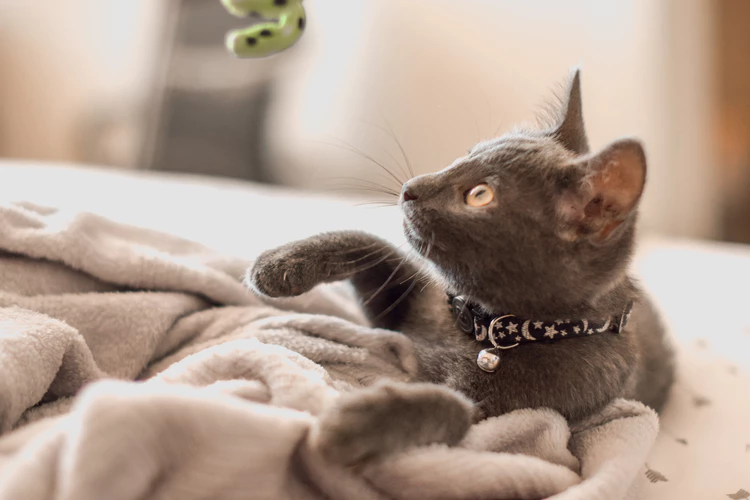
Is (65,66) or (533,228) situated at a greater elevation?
(533,228)

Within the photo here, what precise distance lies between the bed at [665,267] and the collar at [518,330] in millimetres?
207

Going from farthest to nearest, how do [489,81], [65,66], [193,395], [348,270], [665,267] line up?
[65,66], [489,81], [665,267], [348,270], [193,395]

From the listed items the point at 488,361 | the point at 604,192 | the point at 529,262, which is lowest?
the point at 488,361

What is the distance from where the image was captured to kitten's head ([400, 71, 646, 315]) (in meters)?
0.75

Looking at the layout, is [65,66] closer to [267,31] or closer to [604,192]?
[267,31]

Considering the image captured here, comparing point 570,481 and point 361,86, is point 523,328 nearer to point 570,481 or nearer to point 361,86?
point 570,481

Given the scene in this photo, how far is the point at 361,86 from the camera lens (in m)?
2.84

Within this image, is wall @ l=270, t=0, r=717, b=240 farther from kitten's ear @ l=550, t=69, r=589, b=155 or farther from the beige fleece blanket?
the beige fleece blanket

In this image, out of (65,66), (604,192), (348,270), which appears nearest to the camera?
(604,192)

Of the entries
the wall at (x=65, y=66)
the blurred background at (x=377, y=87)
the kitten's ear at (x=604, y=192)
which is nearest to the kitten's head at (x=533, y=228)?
the kitten's ear at (x=604, y=192)

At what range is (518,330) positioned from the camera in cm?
78

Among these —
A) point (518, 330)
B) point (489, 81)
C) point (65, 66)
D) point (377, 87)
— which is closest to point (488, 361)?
point (518, 330)

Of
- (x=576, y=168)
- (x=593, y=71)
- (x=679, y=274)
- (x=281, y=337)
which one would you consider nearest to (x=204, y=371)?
(x=281, y=337)

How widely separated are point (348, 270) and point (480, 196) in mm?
239
